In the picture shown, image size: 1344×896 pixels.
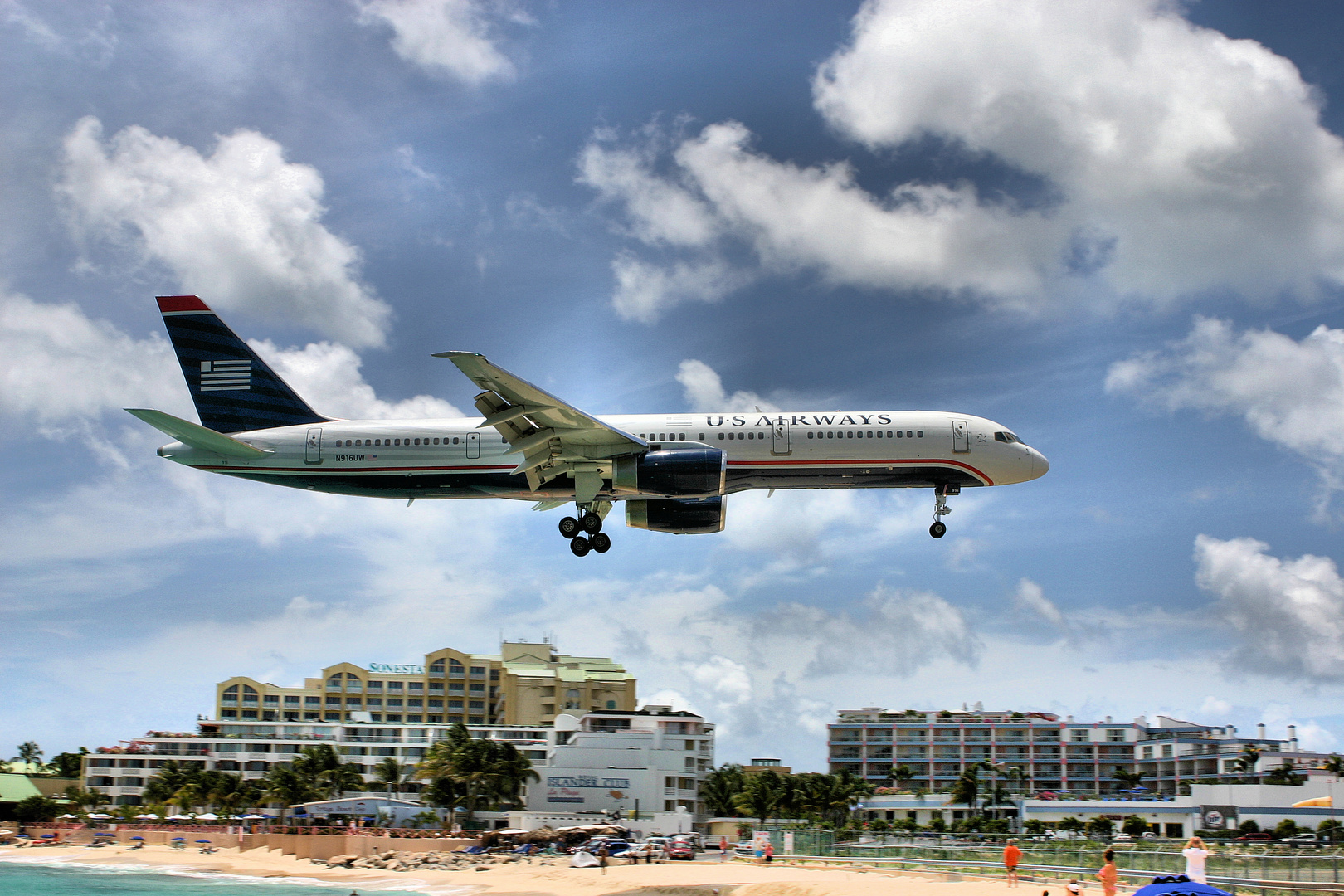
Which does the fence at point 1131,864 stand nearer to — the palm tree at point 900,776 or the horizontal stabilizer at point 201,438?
the horizontal stabilizer at point 201,438

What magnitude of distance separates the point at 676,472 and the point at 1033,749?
10442 cm

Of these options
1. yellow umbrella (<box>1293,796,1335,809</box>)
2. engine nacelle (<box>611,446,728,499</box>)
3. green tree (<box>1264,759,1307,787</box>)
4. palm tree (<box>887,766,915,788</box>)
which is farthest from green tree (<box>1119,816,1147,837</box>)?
engine nacelle (<box>611,446,728,499</box>)

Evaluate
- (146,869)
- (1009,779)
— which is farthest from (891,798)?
(146,869)

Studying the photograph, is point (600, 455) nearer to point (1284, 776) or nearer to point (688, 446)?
point (688, 446)

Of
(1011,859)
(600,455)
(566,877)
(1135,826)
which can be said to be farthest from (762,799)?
(600,455)

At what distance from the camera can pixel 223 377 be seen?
133ft

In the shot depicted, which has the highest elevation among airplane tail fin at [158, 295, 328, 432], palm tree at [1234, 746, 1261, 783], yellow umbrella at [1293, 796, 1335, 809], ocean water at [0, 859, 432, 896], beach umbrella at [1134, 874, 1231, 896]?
airplane tail fin at [158, 295, 328, 432]

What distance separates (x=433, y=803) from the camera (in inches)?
3270

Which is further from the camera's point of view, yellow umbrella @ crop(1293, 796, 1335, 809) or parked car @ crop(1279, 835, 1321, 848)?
yellow umbrella @ crop(1293, 796, 1335, 809)

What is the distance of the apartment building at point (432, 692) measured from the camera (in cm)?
11669

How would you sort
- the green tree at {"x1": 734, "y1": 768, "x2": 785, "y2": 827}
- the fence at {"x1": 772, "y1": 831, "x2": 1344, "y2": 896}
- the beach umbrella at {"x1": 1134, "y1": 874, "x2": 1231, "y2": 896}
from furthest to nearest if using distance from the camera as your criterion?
the green tree at {"x1": 734, "y1": 768, "x2": 785, "y2": 827}
the fence at {"x1": 772, "y1": 831, "x2": 1344, "y2": 896}
the beach umbrella at {"x1": 1134, "y1": 874, "x2": 1231, "y2": 896}

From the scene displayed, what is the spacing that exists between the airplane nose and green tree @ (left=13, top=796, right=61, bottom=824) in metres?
101

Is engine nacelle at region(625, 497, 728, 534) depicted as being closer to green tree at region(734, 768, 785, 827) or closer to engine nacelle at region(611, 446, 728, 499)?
engine nacelle at region(611, 446, 728, 499)

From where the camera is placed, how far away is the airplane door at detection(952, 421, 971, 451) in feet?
119
